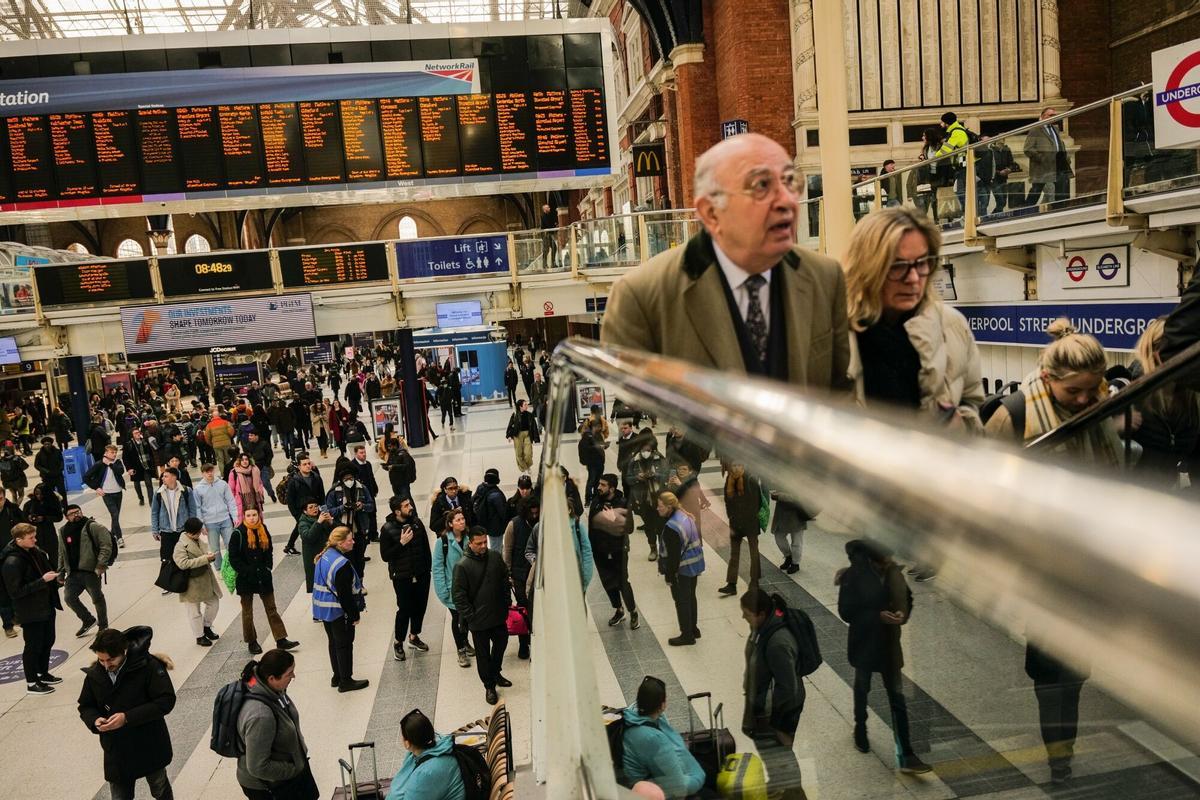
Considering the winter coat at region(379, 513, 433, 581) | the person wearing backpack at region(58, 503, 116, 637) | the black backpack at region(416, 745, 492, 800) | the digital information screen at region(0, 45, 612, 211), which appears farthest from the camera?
the digital information screen at region(0, 45, 612, 211)

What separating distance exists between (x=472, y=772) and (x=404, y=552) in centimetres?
369

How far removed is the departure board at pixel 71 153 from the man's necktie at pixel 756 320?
17.5m

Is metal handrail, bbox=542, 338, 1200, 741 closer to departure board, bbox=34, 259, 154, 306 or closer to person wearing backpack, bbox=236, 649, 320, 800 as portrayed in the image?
person wearing backpack, bbox=236, 649, 320, 800

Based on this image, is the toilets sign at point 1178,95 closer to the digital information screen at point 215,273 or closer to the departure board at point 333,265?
the departure board at point 333,265

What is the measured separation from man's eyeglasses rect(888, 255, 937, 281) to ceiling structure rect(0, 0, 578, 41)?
95.9 feet

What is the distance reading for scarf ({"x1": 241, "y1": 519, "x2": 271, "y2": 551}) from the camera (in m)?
8.62

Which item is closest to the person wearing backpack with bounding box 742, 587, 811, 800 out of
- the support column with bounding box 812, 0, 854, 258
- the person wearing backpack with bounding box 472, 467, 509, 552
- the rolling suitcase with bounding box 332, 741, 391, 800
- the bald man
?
the bald man

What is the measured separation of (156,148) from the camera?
15922mm

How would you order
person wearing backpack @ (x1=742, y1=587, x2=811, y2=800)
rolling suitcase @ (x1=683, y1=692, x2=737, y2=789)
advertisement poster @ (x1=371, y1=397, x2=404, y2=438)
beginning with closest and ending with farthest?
→ person wearing backpack @ (x1=742, y1=587, x2=811, y2=800) < rolling suitcase @ (x1=683, y1=692, x2=737, y2=789) < advertisement poster @ (x1=371, y1=397, x2=404, y2=438)

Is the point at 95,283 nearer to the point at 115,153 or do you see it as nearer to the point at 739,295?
the point at 115,153

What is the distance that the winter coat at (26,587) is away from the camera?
802 cm

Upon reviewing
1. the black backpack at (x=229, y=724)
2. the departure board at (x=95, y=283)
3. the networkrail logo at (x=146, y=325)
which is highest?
the departure board at (x=95, y=283)

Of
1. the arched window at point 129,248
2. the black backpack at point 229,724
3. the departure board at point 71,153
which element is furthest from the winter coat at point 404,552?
the arched window at point 129,248

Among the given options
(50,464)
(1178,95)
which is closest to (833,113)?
(1178,95)
